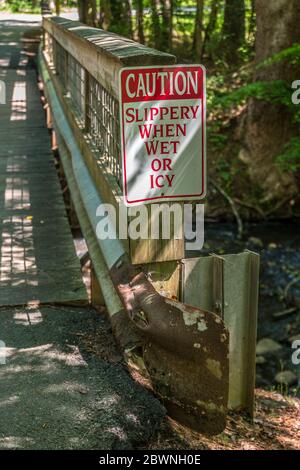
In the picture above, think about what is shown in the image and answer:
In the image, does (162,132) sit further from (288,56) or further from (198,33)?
(198,33)

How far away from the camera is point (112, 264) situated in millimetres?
4371

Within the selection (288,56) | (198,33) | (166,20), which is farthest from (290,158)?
(166,20)

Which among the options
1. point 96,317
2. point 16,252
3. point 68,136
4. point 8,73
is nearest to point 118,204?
point 96,317

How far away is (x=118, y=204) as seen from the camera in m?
4.43

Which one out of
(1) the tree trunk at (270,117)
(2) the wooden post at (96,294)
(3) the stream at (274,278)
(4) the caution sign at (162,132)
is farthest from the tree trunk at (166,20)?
(4) the caution sign at (162,132)

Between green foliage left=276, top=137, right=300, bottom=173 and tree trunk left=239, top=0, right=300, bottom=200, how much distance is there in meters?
0.29

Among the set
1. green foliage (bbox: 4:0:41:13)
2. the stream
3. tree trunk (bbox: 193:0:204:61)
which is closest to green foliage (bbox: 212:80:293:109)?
the stream

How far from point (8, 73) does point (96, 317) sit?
1478 centimetres

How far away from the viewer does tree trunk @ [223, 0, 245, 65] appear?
1827 centimetres

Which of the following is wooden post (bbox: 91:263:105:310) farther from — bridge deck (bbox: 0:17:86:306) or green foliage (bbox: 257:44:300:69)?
green foliage (bbox: 257:44:300:69)

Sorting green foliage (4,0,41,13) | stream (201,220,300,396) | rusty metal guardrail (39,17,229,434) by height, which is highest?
green foliage (4,0,41,13)

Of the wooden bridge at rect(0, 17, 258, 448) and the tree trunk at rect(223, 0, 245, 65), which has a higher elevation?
the tree trunk at rect(223, 0, 245, 65)

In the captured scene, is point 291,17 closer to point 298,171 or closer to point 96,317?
point 298,171

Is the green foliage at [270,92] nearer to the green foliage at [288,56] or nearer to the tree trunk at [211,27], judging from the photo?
the green foliage at [288,56]
